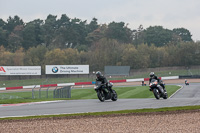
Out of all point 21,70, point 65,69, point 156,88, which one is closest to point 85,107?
point 156,88

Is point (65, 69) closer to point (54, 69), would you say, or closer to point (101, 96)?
point (54, 69)

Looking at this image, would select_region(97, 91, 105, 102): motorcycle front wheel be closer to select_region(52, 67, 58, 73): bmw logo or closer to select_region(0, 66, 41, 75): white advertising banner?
select_region(52, 67, 58, 73): bmw logo

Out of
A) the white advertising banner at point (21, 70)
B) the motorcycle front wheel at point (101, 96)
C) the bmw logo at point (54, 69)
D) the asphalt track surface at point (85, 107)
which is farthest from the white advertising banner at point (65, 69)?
the asphalt track surface at point (85, 107)

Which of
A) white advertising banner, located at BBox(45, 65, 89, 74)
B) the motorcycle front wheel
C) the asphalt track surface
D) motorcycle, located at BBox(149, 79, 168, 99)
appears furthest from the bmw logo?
the asphalt track surface

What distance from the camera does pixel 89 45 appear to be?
15125 centimetres

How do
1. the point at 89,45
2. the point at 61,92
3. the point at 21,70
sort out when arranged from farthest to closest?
the point at 89,45
the point at 21,70
the point at 61,92

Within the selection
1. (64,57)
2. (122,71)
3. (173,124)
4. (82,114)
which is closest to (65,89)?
(82,114)

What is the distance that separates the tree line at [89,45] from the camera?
322 ft

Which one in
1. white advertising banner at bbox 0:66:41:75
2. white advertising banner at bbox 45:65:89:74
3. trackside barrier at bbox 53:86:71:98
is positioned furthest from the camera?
white advertising banner at bbox 45:65:89:74

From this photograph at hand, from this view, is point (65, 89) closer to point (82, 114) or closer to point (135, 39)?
point (82, 114)

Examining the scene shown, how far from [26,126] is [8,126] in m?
0.67

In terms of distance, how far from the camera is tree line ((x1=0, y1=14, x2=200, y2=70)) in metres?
98.1

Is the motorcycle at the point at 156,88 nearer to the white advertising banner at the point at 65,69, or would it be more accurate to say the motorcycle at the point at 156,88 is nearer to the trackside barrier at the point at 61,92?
the trackside barrier at the point at 61,92

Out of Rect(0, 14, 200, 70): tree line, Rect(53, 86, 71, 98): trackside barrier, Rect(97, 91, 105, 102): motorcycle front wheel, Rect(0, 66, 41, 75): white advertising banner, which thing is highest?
Rect(0, 14, 200, 70): tree line
